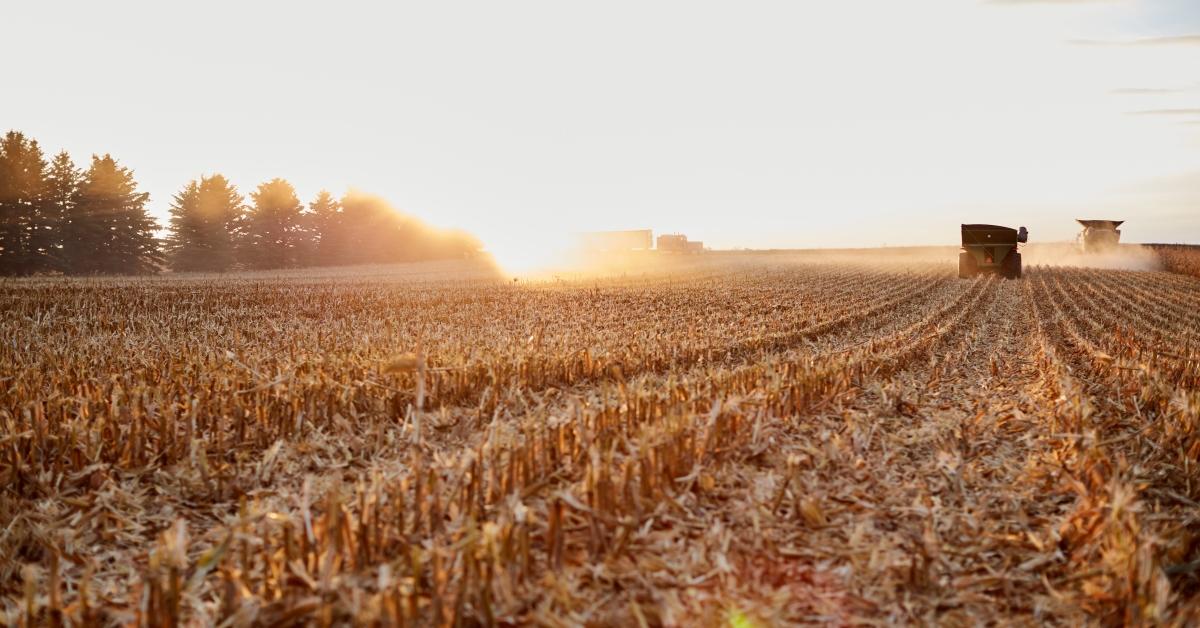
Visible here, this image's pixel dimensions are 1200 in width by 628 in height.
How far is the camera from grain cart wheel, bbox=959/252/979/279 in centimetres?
3174

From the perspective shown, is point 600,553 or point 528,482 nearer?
point 600,553

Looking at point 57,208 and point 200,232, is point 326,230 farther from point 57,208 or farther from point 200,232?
point 57,208

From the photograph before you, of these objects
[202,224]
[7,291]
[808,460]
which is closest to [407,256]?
[202,224]

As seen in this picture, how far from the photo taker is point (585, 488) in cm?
448

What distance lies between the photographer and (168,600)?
3.18 m

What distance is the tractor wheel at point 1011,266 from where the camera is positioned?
31.4 m

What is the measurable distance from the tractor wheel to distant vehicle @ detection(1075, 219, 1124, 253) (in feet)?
80.6

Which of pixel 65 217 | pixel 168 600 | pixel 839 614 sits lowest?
pixel 839 614

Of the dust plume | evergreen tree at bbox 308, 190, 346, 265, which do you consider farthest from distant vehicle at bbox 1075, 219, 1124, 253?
evergreen tree at bbox 308, 190, 346, 265

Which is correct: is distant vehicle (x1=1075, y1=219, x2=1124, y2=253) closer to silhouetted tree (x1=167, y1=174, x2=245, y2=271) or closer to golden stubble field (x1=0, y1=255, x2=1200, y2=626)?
golden stubble field (x1=0, y1=255, x2=1200, y2=626)

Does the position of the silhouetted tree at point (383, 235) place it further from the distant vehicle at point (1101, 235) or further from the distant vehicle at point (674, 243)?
the distant vehicle at point (1101, 235)

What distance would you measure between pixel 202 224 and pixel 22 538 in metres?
62.7

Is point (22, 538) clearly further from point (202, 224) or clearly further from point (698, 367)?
point (202, 224)

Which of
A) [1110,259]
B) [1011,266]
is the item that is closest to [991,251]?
[1011,266]
